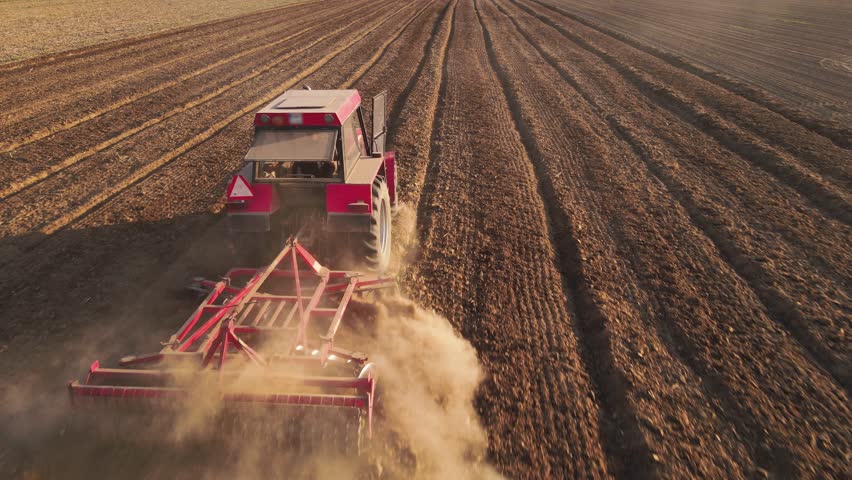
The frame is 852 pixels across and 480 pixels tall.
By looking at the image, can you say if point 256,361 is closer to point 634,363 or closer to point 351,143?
point 351,143

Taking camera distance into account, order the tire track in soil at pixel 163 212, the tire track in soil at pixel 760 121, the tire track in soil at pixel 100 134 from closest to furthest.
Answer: the tire track in soil at pixel 163 212, the tire track in soil at pixel 100 134, the tire track in soil at pixel 760 121

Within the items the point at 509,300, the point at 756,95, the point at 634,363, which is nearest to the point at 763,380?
the point at 634,363

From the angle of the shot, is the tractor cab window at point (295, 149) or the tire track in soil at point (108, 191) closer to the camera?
the tractor cab window at point (295, 149)

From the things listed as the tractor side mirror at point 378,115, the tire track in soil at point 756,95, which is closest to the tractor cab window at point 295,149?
the tractor side mirror at point 378,115

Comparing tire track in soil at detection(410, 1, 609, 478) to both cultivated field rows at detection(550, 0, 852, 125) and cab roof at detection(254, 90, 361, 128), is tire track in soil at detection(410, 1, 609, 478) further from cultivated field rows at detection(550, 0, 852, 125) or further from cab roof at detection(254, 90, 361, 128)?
cultivated field rows at detection(550, 0, 852, 125)

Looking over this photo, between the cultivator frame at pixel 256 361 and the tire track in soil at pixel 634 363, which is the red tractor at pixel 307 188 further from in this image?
the tire track in soil at pixel 634 363

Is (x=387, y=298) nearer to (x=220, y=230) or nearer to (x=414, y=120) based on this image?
(x=220, y=230)
